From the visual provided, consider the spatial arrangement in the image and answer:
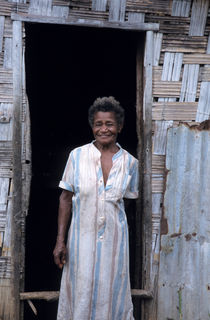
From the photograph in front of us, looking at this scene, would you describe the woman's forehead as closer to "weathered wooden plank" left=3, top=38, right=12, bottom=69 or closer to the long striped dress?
the long striped dress

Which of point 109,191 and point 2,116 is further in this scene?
point 2,116

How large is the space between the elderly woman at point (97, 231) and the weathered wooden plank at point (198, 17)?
106 centimetres

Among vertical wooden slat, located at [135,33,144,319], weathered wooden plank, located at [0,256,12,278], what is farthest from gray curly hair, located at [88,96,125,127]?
weathered wooden plank, located at [0,256,12,278]

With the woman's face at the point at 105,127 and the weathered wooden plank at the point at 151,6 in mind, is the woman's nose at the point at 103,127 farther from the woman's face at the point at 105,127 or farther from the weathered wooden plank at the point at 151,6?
the weathered wooden plank at the point at 151,6

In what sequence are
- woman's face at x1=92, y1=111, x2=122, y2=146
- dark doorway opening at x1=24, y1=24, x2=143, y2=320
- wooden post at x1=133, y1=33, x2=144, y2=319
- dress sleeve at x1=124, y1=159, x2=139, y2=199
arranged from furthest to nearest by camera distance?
dark doorway opening at x1=24, y1=24, x2=143, y2=320, wooden post at x1=133, y1=33, x2=144, y2=319, dress sleeve at x1=124, y1=159, x2=139, y2=199, woman's face at x1=92, y1=111, x2=122, y2=146

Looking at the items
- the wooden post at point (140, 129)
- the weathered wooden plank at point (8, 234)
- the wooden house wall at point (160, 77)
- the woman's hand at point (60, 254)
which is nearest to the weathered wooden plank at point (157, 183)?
the wooden house wall at point (160, 77)

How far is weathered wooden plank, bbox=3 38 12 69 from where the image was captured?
3281mm

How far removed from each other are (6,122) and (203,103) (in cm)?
167

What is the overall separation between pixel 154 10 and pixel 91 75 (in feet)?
9.38

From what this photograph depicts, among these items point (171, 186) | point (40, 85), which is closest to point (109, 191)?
point (171, 186)

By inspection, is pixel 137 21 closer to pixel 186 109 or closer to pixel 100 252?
pixel 186 109

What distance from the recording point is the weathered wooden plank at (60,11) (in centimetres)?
333

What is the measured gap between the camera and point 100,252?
294 cm

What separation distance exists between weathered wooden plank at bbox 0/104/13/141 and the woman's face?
75cm
